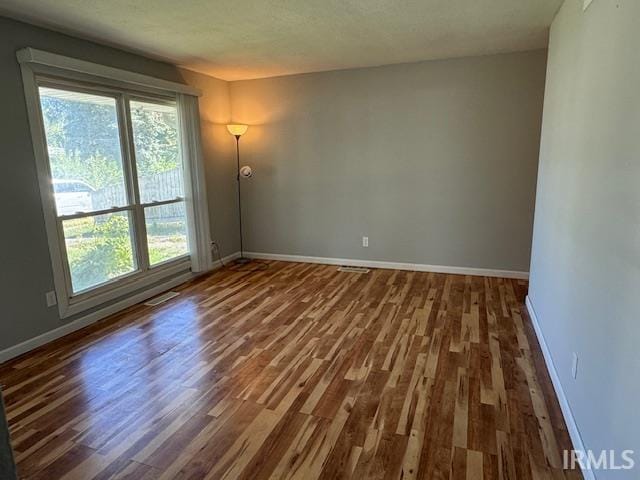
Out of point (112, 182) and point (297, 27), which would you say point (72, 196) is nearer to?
point (112, 182)

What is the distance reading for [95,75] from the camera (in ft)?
11.0

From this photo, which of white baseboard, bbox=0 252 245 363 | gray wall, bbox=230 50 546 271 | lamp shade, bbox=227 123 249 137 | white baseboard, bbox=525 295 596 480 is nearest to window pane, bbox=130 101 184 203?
lamp shade, bbox=227 123 249 137

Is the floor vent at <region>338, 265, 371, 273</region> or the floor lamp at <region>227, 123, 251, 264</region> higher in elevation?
the floor lamp at <region>227, 123, 251, 264</region>

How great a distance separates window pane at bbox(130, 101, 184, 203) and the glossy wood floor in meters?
1.33

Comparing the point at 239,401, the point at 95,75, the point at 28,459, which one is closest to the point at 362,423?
the point at 239,401

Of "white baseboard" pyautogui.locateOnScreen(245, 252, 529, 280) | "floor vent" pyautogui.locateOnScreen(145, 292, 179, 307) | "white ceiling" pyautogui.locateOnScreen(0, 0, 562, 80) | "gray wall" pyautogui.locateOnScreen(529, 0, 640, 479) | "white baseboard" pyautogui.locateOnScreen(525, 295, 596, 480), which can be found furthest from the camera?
"white baseboard" pyautogui.locateOnScreen(245, 252, 529, 280)

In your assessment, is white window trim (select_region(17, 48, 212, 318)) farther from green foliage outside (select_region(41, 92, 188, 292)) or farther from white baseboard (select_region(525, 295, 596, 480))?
white baseboard (select_region(525, 295, 596, 480))

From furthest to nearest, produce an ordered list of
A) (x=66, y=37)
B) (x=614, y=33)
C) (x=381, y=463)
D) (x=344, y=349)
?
1. (x=66, y=37)
2. (x=344, y=349)
3. (x=381, y=463)
4. (x=614, y=33)

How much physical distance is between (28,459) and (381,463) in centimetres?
173

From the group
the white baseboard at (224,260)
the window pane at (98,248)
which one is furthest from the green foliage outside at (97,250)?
the white baseboard at (224,260)

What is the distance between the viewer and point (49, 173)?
3.09 metres

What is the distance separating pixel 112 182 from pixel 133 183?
23 cm

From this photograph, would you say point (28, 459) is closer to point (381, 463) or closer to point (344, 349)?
point (381, 463)

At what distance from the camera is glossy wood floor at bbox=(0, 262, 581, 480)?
1.85m
